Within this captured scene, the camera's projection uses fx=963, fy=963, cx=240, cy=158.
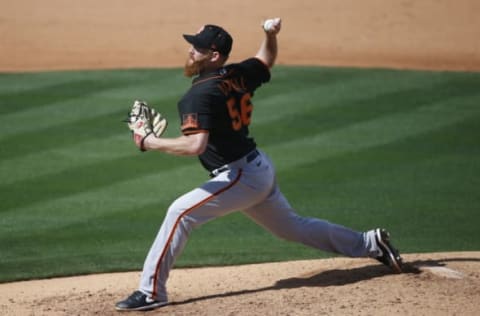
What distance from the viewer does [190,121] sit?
6.07 meters

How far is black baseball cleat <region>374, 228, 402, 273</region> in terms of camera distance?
21.9ft

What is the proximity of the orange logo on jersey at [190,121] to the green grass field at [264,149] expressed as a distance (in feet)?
5.97

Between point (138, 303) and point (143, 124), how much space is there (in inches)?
45.0

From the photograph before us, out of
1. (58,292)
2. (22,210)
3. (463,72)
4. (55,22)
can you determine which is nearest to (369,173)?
(22,210)

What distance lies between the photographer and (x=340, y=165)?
10367 mm

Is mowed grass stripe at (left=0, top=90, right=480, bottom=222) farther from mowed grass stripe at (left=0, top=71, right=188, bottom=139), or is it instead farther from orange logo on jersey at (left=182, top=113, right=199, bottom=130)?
orange logo on jersey at (left=182, top=113, right=199, bottom=130)

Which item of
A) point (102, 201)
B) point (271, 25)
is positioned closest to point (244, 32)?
point (102, 201)

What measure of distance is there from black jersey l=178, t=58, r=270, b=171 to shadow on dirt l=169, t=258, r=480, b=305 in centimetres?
90

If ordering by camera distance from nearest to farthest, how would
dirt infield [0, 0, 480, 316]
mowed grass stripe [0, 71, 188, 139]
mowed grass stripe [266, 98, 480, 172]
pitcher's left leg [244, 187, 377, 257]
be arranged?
pitcher's left leg [244, 187, 377, 257] < mowed grass stripe [266, 98, 480, 172] < mowed grass stripe [0, 71, 188, 139] < dirt infield [0, 0, 480, 316]

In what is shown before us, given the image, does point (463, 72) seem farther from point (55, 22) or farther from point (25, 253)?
point (25, 253)

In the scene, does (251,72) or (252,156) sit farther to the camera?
(251,72)

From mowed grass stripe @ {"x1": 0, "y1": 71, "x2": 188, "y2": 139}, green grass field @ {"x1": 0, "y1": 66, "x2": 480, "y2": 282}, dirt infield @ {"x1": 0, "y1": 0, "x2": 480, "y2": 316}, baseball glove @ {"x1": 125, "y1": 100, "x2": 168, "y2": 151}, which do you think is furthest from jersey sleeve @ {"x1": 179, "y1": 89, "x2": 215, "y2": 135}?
dirt infield @ {"x1": 0, "y1": 0, "x2": 480, "y2": 316}

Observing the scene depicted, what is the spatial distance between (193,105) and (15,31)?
37.8ft

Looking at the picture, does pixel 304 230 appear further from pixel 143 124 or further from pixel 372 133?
pixel 372 133
